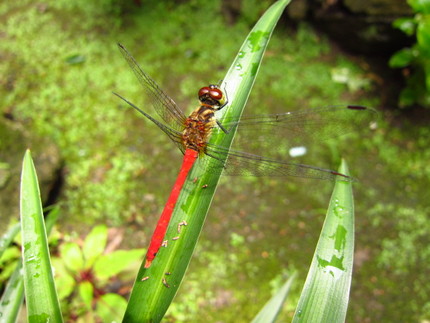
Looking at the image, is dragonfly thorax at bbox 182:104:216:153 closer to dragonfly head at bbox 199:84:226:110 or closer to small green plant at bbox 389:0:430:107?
dragonfly head at bbox 199:84:226:110

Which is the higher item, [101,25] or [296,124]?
[101,25]

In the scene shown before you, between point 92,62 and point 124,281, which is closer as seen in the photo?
point 124,281

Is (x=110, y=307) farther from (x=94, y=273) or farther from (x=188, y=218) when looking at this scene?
(x=188, y=218)

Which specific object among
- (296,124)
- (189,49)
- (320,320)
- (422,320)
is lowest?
(320,320)

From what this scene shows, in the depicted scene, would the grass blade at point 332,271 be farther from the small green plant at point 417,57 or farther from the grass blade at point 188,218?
the small green plant at point 417,57

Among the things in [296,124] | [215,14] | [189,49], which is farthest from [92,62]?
[296,124]

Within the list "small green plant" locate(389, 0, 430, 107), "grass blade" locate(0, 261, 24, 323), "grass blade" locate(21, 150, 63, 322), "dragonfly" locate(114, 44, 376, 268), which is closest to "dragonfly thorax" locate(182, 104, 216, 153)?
"dragonfly" locate(114, 44, 376, 268)

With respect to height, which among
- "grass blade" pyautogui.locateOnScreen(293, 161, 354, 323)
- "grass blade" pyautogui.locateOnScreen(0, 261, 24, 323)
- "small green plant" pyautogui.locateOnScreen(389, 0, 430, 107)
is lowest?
"grass blade" pyautogui.locateOnScreen(0, 261, 24, 323)

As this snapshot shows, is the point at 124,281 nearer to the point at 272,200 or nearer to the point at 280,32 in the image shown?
the point at 272,200

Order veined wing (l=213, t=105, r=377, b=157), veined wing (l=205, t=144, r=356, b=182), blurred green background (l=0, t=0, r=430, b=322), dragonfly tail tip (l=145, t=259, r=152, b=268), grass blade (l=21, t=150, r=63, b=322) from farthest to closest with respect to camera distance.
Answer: blurred green background (l=0, t=0, r=430, b=322)
veined wing (l=213, t=105, r=377, b=157)
veined wing (l=205, t=144, r=356, b=182)
dragonfly tail tip (l=145, t=259, r=152, b=268)
grass blade (l=21, t=150, r=63, b=322)
